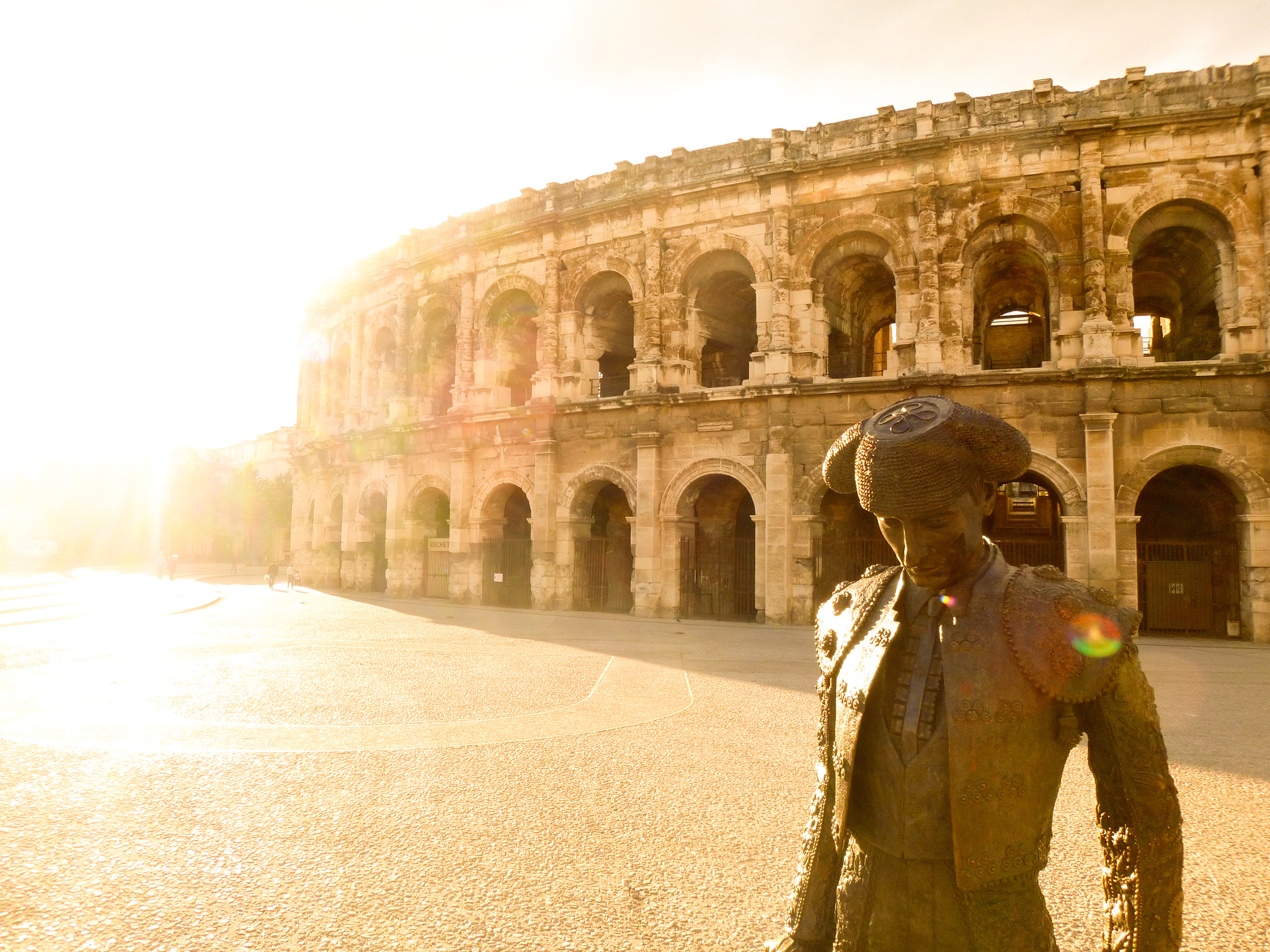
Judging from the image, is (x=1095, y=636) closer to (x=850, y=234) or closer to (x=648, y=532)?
(x=648, y=532)

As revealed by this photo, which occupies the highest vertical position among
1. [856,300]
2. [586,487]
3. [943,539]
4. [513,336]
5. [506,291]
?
[506,291]

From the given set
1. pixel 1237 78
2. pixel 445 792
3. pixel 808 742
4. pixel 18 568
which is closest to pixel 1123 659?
pixel 445 792

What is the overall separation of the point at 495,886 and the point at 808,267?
613 inches

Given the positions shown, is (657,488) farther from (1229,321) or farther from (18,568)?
(18,568)

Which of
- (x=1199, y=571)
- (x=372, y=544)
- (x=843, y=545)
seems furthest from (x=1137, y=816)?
(x=372, y=544)

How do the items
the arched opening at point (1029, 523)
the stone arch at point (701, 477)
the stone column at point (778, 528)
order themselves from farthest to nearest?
the stone arch at point (701, 477) → the stone column at point (778, 528) → the arched opening at point (1029, 523)

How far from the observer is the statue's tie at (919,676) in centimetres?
176

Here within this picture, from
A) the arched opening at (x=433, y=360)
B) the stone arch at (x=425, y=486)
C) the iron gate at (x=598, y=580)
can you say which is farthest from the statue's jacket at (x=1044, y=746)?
the arched opening at (x=433, y=360)

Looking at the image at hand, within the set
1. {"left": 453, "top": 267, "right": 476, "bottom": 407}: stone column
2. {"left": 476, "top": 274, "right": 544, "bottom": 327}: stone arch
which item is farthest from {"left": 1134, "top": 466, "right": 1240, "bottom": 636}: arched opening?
{"left": 453, "top": 267, "right": 476, "bottom": 407}: stone column

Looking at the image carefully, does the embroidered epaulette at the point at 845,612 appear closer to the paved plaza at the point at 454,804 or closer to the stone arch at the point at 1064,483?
the paved plaza at the point at 454,804

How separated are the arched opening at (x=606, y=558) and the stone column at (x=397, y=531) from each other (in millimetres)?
6288

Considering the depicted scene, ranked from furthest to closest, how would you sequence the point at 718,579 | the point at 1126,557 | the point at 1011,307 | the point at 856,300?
1. the point at 1011,307
2. the point at 856,300
3. the point at 718,579
4. the point at 1126,557

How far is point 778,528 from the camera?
16.3 m

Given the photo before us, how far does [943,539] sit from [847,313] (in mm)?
18188
